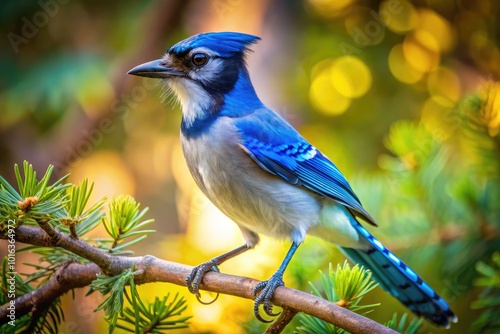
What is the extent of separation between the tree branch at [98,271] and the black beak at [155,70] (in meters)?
0.90

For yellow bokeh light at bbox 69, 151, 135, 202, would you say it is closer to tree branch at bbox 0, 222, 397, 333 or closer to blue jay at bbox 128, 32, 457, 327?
blue jay at bbox 128, 32, 457, 327

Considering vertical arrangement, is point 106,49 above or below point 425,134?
above

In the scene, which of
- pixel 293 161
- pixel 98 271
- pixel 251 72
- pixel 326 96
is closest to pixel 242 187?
pixel 293 161

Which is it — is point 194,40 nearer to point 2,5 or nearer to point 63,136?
point 63,136

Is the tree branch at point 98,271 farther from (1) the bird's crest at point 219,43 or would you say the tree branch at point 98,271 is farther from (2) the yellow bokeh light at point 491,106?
(2) the yellow bokeh light at point 491,106

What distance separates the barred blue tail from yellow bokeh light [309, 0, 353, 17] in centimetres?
203

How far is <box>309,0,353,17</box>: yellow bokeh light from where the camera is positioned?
3943 mm

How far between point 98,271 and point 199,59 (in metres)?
1.07

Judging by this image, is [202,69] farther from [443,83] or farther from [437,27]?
[437,27]

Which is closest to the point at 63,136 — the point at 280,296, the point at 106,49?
the point at 106,49

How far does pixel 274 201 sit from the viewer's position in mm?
2232

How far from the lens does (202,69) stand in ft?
7.82

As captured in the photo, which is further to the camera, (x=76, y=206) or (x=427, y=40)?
(x=427, y=40)

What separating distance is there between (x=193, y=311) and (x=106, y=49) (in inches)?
99.9
